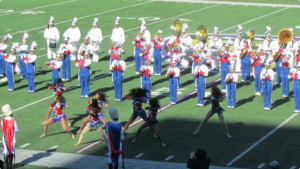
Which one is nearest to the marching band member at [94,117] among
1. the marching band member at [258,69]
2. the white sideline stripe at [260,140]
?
the white sideline stripe at [260,140]

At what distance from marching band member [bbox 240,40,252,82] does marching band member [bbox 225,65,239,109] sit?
470 centimetres

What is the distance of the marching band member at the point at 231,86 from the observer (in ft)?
101

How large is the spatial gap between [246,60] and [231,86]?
16.4ft

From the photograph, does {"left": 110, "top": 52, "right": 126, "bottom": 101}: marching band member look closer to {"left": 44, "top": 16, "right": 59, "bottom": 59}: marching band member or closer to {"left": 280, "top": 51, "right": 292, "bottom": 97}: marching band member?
{"left": 280, "top": 51, "right": 292, "bottom": 97}: marching band member

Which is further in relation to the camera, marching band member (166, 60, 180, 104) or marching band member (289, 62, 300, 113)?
marching band member (166, 60, 180, 104)

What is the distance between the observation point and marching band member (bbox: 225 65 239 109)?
30875 millimetres

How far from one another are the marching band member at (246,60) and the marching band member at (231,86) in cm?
470

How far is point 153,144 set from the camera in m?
26.2

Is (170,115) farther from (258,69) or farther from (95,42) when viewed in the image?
(95,42)

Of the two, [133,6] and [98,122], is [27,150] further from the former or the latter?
[133,6]

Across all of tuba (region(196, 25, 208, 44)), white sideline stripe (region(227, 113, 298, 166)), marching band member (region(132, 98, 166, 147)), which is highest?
tuba (region(196, 25, 208, 44))

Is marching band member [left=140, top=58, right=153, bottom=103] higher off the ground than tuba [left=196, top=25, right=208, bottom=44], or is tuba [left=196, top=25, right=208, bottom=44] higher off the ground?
tuba [left=196, top=25, right=208, bottom=44]

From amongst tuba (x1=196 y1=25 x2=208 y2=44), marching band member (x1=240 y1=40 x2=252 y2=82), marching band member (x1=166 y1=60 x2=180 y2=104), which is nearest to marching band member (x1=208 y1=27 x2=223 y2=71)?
tuba (x1=196 y1=25 x2=208 y2=44)

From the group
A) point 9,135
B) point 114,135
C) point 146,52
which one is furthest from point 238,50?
point 114,135
